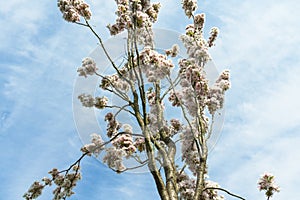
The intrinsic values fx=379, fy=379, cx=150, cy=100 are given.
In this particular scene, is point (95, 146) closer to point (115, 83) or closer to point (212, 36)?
point (115, 83)

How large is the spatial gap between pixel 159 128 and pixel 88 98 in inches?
52.2

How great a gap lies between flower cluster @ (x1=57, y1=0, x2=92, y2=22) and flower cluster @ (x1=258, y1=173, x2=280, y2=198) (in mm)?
4061

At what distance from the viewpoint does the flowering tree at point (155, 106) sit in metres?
5.86

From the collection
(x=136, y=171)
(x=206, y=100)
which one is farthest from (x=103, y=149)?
(x=206, y=100)

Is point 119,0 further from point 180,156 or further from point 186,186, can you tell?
point 186,186

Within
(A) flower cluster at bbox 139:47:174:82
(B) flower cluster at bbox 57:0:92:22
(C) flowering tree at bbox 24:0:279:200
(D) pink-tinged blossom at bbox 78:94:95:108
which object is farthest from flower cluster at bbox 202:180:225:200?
(B) flower cluster at bbox 57:0:92:22

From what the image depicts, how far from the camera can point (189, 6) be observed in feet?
22.9

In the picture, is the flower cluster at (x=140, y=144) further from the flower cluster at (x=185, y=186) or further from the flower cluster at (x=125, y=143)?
the flower cluster at (x=185, y=186)

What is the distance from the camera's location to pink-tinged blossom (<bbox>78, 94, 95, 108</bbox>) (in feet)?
21.2

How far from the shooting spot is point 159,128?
636cm

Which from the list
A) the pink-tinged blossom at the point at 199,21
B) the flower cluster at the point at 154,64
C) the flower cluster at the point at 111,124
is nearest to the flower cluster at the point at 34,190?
the flower cluster at the point at 111,124

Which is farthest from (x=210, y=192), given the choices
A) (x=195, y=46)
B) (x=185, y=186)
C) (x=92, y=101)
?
(x=92, y=101)

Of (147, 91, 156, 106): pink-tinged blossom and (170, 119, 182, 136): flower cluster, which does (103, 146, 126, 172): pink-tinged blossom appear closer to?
(170, 119, 182, 136): flower cluster

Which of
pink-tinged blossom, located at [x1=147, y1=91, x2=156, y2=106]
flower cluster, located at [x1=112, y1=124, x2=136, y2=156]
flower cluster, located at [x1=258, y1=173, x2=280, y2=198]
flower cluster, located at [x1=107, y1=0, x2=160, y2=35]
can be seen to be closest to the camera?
flower cluster, located at [x1=258, y1=173, x2=280, y2=198]
